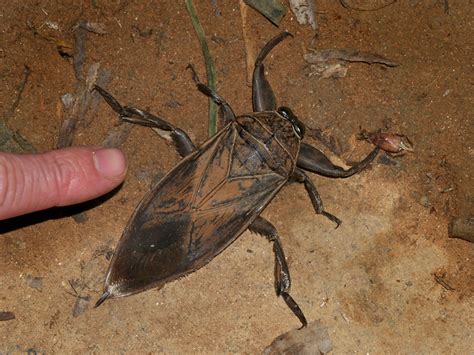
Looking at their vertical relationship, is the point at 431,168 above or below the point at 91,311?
above

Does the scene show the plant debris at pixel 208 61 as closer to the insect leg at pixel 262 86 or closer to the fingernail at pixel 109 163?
the insect leg at pixel 262 86

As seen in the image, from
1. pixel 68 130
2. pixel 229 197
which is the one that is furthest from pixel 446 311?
pixel 68 130

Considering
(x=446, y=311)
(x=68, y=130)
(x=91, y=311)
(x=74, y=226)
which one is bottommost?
(x=446, y=311)

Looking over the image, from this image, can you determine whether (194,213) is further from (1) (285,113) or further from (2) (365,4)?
(2) (365,4)

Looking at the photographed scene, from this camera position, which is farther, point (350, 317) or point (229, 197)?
point (350, 317)

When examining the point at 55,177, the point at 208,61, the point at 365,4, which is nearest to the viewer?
the point at 55,177

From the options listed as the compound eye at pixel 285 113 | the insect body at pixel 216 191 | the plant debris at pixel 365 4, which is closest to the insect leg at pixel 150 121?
the insect body at pixel 216 191

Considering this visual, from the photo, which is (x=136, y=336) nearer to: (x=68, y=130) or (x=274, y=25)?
(x=68, y=130)

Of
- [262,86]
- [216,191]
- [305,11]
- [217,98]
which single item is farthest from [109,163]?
[305,11]
